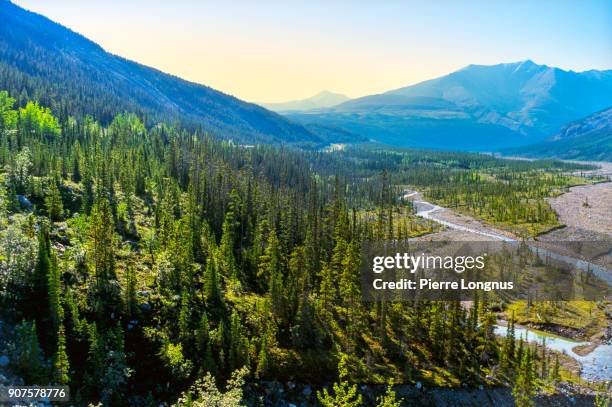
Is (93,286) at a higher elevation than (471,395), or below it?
higher

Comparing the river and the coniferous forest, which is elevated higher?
the coniferous forest

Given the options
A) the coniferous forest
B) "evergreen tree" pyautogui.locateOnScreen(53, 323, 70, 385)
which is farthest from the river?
"evergreen tree" pyautogui.locateOnScreen(53, 323, 70, 385)

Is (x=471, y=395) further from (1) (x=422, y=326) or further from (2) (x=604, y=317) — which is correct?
(2) (x=604, y=317)

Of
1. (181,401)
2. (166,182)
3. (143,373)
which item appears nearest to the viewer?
(181,401)

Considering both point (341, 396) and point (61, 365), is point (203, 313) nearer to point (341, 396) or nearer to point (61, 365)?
point (61, 365)

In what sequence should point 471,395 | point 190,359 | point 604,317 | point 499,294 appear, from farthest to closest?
1. point 499,294
2. point 604,317
3. point 471,395
4. point 190,359

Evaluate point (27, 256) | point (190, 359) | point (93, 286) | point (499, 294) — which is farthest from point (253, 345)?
point (499, 294)

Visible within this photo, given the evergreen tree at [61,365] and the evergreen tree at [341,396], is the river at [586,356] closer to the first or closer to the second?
the evergreen tree at [341,396]

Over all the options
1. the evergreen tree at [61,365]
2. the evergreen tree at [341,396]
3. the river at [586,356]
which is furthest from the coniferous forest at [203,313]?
the river at [586,356]

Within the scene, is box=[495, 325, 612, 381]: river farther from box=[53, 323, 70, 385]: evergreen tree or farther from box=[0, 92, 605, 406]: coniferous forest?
box=[53, 323, 70, 385]: evergreen tree

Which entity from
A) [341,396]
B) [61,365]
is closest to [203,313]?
[61,365]

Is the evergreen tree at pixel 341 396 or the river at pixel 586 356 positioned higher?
the evergreen tree at pixel 341 396
